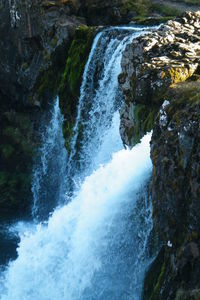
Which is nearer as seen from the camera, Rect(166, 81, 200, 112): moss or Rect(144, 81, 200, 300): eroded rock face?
Rect(144, 81, 200, 300): eroded rock face

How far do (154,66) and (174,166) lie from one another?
2567mm

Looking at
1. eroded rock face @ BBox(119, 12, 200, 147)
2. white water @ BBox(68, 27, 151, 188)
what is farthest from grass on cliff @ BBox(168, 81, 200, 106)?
white water @ BBox(68, 27, 151, 188)

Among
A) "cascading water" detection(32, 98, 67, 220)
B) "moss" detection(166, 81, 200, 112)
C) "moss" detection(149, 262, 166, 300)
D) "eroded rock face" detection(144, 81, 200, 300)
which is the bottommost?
"cascading water" detection(32, 98, 67, 220)

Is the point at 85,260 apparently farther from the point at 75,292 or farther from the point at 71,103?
the point at 71,103

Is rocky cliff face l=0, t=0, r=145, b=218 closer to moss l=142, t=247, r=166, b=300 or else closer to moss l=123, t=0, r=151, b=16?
moss l=123, t=0, r=151, b=16

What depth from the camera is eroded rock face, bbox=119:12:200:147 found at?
283 inches

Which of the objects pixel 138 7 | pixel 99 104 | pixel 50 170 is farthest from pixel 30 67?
pixel 99 104

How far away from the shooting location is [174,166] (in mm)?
5430

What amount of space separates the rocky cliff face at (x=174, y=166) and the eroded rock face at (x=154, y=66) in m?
0.02

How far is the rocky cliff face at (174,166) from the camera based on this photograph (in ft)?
16.5

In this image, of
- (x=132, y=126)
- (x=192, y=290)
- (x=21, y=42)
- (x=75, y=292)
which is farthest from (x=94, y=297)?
(x=21, y=42)

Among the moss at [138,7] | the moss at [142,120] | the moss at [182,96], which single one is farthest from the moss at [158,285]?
the moss at [138,7]

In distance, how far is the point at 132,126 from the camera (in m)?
8.55

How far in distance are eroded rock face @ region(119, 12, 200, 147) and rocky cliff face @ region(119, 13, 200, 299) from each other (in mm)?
17
